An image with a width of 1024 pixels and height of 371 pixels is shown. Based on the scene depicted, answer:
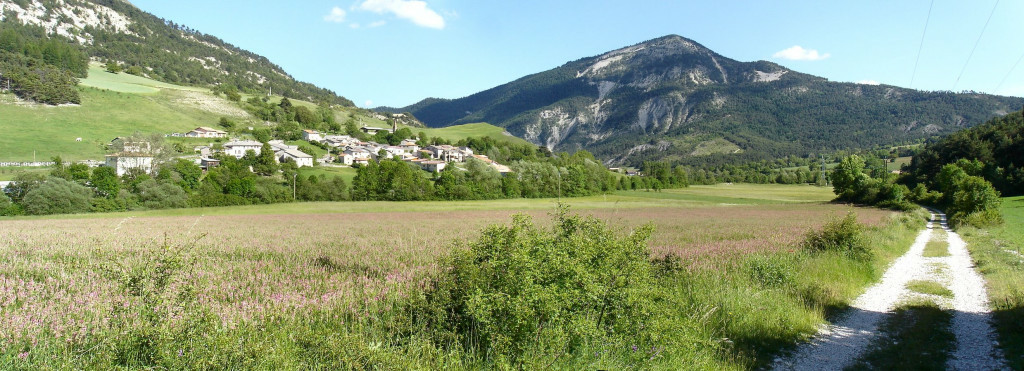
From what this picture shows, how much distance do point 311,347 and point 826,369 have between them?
7704 mm

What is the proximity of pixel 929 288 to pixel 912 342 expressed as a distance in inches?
254

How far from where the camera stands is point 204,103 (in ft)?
527

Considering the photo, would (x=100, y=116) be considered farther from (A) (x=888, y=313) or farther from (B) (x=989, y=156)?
(B) (x=989, y=156)

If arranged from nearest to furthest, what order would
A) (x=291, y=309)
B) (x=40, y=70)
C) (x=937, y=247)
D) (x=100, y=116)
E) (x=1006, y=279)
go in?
(x=291, y=309) → (x=1006, y=279) → (x=937, y=247) → (x=100, y=116) → (x=40, y=70)

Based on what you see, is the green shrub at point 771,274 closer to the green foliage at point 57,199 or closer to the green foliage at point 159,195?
the green foliage at point 57,199

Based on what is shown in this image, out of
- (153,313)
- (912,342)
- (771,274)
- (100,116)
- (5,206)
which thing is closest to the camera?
(153,313)

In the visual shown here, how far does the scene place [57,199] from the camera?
52500 millimetres

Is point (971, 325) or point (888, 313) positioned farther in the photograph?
point (888, 313)

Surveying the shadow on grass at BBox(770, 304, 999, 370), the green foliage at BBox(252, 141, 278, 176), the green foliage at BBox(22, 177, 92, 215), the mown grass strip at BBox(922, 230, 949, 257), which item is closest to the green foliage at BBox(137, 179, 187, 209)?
the green foliage at BBox(22, 177, 92, 215)

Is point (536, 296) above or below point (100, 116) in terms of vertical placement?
below

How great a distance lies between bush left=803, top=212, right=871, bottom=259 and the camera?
15938 mm

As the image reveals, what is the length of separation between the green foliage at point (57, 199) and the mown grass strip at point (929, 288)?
7523cm

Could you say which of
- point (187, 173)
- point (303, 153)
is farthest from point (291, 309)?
point (303, 153)

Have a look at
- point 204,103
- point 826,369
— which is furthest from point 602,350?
point 204,103
